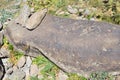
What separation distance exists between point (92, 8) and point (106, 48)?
6.00 feet

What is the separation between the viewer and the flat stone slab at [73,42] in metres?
6.69

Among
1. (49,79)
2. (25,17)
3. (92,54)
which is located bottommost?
(49,79)

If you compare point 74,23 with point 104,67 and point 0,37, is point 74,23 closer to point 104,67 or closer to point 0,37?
point 104,67

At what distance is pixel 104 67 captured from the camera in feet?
22.1

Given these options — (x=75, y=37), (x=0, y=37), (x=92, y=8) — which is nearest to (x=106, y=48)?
(x=75, y=37)

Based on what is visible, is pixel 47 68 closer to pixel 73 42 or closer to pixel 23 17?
pixel 73 42

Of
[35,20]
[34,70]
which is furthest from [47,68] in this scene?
[35,20]

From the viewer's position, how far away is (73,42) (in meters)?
6.89

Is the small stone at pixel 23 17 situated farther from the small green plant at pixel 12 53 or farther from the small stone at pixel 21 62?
the small stone at pixel 21 62

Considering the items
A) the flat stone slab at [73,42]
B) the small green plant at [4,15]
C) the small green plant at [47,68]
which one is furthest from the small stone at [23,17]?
the small green plant at [47,68]

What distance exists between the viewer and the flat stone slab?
669cm

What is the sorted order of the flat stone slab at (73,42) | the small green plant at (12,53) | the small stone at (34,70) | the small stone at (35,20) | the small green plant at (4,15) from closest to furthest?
the flat stone slab at (73,42) → the small stone at (34,70) → the small stone at (35,20) → the small green plant at (12,53) → the small green plant at (4,15)

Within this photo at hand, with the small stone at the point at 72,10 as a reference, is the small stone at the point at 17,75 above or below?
below

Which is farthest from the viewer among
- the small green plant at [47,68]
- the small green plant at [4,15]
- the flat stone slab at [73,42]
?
the small green plant at [4,15]
